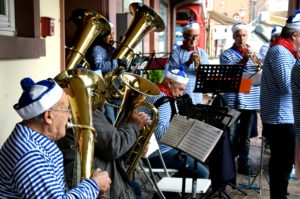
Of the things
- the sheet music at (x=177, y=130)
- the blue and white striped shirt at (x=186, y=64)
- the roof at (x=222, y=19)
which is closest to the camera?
the sheet music at (x=177, y=130)

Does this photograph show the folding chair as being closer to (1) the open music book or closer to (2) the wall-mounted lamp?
(1) the open music book

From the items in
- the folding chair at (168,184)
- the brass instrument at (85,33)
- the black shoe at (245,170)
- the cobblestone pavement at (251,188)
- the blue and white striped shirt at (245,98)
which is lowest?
the cobblestone pavement at (251,188)

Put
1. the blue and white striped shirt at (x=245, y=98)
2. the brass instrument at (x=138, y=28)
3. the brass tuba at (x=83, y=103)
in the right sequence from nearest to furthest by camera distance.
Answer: the brass tuba at (x=83, y=103), the brass instrument at (x=138, y=28), the blue and white striped shirt at (x=245, y=98)

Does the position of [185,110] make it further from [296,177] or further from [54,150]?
[296,177]

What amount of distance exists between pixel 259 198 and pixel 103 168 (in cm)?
268

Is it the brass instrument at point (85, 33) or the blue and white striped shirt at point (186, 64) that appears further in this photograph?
the blue and white striped shirt at point (186, 64)

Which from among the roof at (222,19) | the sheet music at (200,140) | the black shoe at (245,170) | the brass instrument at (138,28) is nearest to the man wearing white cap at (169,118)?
A: the sheet music at (200,140)

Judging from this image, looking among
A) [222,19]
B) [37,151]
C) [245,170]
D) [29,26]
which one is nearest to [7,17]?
[29,26]

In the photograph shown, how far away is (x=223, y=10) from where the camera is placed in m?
46.8

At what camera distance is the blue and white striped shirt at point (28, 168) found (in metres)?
1.84

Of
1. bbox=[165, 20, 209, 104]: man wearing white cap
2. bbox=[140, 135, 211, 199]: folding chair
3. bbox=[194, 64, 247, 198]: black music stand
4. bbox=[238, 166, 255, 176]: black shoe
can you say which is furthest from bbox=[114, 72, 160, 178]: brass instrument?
bbox=[238, 166, 255, 176]: black shoe

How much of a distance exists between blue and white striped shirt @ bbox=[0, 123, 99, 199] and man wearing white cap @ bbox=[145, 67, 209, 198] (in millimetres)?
1745

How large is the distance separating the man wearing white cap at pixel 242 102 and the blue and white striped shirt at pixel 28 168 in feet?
12.6

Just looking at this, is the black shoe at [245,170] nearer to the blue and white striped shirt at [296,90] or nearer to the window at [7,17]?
the blue and white striped shirt at [296,90]
